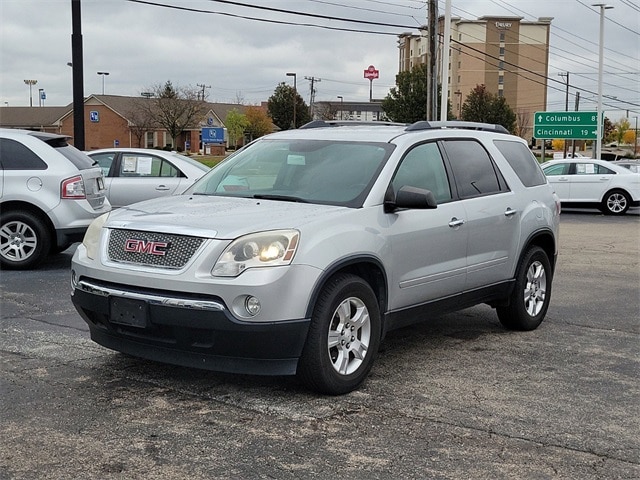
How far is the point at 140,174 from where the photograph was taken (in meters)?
12.9

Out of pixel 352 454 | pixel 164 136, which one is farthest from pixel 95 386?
pixel 164 136

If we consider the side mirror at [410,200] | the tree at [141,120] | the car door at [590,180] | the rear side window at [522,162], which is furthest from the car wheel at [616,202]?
the tree at [141,120]

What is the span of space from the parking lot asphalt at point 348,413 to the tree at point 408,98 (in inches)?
1777

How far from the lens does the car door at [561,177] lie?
74.8ft

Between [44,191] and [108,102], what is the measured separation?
84.3 meters

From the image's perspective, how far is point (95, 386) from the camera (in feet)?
17.1

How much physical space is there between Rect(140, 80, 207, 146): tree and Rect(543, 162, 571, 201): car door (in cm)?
6460

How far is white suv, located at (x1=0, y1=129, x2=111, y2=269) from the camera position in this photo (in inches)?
389

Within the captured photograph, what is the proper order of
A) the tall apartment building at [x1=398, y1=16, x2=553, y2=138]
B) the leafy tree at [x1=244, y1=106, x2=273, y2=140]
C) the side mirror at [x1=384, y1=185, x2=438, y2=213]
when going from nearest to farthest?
the side mirror at [x1=384, y1=185, x2=438, y2=213], the leafy tree at [x1=244, y1=106, x2=273, y2=140], the tall apartment building at [x1=398, y1=16, x2=553, y2=138]

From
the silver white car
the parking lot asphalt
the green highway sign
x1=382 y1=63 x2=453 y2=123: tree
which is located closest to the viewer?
the parking lot asphalt

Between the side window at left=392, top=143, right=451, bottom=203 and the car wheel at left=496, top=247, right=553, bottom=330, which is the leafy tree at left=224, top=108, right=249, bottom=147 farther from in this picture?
the side window at left=392, top=143, right=451, bottom=203

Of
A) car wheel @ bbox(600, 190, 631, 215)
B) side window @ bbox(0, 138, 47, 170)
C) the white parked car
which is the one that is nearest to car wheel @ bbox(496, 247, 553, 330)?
side window @ bbox(0, 138, 47, 170)

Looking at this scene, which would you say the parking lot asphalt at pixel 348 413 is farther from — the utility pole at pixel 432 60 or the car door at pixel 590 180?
the utility pole at pixel 432 60

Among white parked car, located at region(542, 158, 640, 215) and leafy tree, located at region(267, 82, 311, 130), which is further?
leafy tree, located at region(267, 82, 311, 130)
